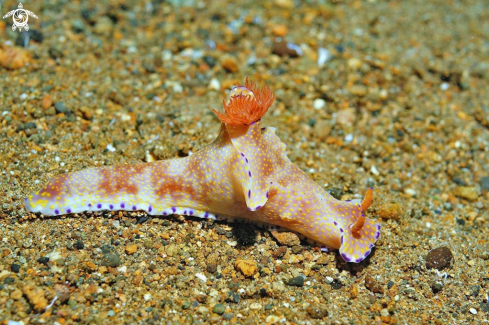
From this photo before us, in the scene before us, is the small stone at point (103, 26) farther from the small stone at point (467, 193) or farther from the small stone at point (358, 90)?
the small stone at point (467, 193)

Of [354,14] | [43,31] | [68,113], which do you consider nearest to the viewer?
[68,113]

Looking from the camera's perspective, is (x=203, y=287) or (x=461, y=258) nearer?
(x=203, y=287)

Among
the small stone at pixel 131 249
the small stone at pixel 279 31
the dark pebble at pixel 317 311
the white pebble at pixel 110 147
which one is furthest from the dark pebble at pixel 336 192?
the small stone at pixel 279 31

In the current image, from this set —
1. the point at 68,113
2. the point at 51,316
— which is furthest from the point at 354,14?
the point at 51,316

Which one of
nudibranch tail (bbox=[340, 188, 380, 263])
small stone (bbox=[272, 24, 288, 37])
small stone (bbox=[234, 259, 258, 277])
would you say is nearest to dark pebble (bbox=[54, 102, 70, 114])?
small stone (bbox=[234, 259, 258, 277])

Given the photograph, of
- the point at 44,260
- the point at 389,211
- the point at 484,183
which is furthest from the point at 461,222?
the point at 44,260

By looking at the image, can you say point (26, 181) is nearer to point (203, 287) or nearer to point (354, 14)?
point (203, 287)
